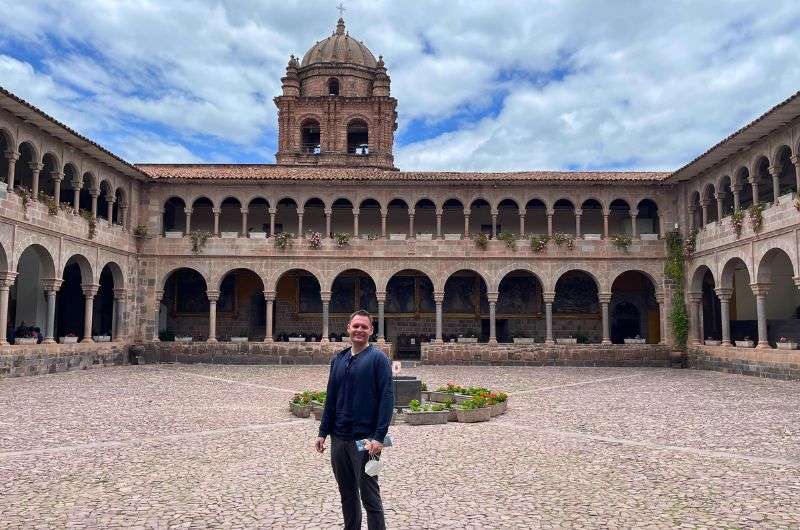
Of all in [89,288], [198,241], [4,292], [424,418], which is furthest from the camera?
[198,241]

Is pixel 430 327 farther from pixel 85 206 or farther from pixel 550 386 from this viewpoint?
pixel 85 206

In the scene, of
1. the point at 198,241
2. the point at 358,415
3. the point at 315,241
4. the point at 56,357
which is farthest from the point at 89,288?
the point at 358,415

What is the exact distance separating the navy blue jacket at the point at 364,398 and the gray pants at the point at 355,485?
104mm

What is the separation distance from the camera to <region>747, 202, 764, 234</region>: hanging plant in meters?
20.7

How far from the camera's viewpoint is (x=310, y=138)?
1523 inches

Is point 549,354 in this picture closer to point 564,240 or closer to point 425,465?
point 564,240

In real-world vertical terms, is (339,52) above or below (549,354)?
above

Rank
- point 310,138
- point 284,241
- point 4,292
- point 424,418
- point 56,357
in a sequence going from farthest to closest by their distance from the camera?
point 310,138 < point 284,241 < point 56,357 < point 4,292 < point 424,418

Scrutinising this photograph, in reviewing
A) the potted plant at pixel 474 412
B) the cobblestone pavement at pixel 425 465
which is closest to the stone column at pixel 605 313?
the cobblestone pavement at pixel 425 465

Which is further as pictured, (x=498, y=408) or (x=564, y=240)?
(x=564, y=240)

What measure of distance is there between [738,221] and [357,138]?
23.8 meters

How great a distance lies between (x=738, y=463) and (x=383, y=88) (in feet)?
109

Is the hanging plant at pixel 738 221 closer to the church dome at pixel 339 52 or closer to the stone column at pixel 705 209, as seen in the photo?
the stone column at pixel 705 209

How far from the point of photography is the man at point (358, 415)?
14.8 ft
